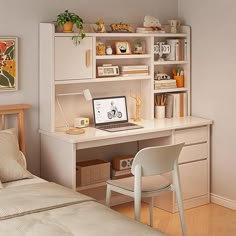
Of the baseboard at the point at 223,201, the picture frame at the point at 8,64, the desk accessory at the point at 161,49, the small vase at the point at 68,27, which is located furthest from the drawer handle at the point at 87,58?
the baseboard at the point at 223,201

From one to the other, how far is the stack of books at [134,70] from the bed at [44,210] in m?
1.24

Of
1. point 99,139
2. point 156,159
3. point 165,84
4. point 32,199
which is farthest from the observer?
point 165,84

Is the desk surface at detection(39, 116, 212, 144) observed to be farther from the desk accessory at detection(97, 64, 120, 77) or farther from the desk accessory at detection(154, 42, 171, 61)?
the desk accessory at detection(154, 42, 171, 61)

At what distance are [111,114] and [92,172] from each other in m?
0.54

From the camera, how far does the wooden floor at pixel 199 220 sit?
4262mm

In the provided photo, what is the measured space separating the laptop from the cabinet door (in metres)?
0.30

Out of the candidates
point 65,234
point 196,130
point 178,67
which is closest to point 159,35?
point 178,67

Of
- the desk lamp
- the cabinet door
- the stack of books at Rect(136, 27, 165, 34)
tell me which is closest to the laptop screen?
the desk lamp

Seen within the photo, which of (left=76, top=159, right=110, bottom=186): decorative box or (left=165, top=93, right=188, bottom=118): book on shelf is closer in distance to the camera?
(left=76, top=159, right=110, bottom=186): decorative box

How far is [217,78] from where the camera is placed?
15.8 ft

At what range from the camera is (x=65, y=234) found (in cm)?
277

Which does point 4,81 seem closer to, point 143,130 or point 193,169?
point 143,130

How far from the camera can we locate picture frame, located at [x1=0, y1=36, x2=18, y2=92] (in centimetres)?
414

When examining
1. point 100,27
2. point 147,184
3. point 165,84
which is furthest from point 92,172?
point 100,27
